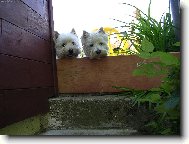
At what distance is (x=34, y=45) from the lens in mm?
1936

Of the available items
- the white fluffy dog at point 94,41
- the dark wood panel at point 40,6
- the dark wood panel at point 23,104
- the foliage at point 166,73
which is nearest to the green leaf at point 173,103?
the foliage at point 166,73

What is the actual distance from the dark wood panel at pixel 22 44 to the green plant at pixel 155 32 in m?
0.68

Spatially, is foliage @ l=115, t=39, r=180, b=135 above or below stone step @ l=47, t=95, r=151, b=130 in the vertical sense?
above

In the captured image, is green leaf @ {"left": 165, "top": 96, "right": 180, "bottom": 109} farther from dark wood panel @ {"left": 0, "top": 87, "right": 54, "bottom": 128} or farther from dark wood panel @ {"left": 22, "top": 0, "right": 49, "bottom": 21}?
dark wood panel @ {"left": 22, "top": 0, "right": 49, "bottom": 21}

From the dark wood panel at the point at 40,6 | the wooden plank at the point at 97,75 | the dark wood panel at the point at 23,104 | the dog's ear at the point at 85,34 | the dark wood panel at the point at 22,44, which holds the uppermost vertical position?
the dark wood panel at the point at 40,6

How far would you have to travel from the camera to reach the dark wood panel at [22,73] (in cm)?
149

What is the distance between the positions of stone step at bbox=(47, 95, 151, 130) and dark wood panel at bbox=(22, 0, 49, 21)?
625 millimetres

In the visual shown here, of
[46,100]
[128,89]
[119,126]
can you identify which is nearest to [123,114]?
[119,126]

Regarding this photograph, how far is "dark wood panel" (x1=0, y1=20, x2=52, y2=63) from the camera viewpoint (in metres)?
1.52

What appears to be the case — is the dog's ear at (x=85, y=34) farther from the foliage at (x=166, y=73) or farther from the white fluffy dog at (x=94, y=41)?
the foliage at (x=166, y=73)

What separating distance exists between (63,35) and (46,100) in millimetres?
606

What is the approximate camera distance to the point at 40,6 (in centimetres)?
214

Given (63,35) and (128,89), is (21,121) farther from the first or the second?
(63,35)

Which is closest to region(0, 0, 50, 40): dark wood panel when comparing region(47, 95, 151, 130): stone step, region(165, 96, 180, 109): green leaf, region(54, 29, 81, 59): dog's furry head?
region(54, 29, 81, 59): dog's furry head
